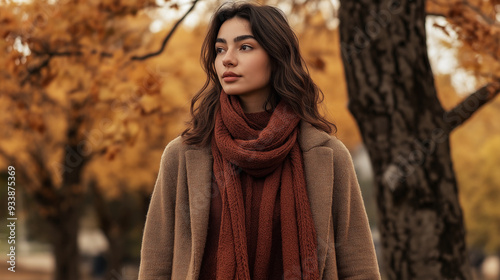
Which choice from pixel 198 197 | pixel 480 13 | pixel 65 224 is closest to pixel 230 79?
pixel 198 197

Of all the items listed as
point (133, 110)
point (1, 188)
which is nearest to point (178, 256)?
point (133, 110)

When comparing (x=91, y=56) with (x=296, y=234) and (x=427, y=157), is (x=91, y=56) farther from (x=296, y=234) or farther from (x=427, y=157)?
(x=296, y=234)

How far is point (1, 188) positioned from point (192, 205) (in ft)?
75.7

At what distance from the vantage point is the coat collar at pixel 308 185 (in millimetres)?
2672

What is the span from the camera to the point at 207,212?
2701 millimetres

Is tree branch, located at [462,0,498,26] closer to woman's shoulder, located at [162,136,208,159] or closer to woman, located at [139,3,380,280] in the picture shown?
woman, located at [139,3,380,280]

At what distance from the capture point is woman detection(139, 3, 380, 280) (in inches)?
103

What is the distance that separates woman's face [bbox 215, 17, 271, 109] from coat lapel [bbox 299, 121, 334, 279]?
29 centimetres

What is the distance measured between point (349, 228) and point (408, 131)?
2162mm

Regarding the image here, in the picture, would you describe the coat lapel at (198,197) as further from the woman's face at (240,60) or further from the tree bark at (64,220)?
the tree bark at (64,220)

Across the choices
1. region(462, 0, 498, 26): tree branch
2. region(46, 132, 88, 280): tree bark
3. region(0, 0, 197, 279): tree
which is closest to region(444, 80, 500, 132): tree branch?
region(462, 0, 498, 26): tree branch

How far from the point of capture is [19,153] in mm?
14719

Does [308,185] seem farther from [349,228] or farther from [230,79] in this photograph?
[230,79]

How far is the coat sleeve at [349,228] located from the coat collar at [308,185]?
88 mm
